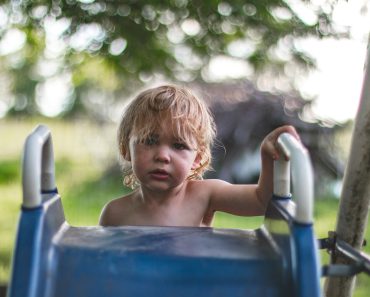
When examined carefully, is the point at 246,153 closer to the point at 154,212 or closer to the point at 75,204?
the point at 75,204

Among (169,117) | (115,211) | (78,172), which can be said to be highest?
(169,117)

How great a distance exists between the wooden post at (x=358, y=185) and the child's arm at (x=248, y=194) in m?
0.16

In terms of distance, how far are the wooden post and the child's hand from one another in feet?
0.49

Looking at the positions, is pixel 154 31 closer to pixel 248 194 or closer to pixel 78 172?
pixel 248 194

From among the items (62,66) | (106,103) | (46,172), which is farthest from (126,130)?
(106,103)

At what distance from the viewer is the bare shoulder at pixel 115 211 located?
1.39 metres

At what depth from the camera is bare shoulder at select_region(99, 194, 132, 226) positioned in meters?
1.39

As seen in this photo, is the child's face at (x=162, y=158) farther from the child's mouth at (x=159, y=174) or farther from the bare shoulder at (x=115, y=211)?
the bare shoulder at (x=115, y=211)

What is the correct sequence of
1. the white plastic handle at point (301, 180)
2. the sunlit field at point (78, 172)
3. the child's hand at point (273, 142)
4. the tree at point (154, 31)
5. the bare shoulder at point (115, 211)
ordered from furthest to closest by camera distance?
the sunlit field at point (78, 172), the tree at point (154, 31), the bare shoulder at point (115, 211), the child's hand at point (273, 142), the white plastic handle at point (301, 180)

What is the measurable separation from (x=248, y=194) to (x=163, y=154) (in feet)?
0.79

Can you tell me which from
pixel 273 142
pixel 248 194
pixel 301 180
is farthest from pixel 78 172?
pixel 301 180

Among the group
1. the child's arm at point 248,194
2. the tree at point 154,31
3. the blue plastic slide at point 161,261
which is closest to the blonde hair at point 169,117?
the child's arm at point 248,194

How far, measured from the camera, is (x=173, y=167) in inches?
49.7

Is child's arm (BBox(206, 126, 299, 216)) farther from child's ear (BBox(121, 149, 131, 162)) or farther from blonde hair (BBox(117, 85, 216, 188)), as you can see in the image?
child's ear (BBox(121, 149, 131, 162))
